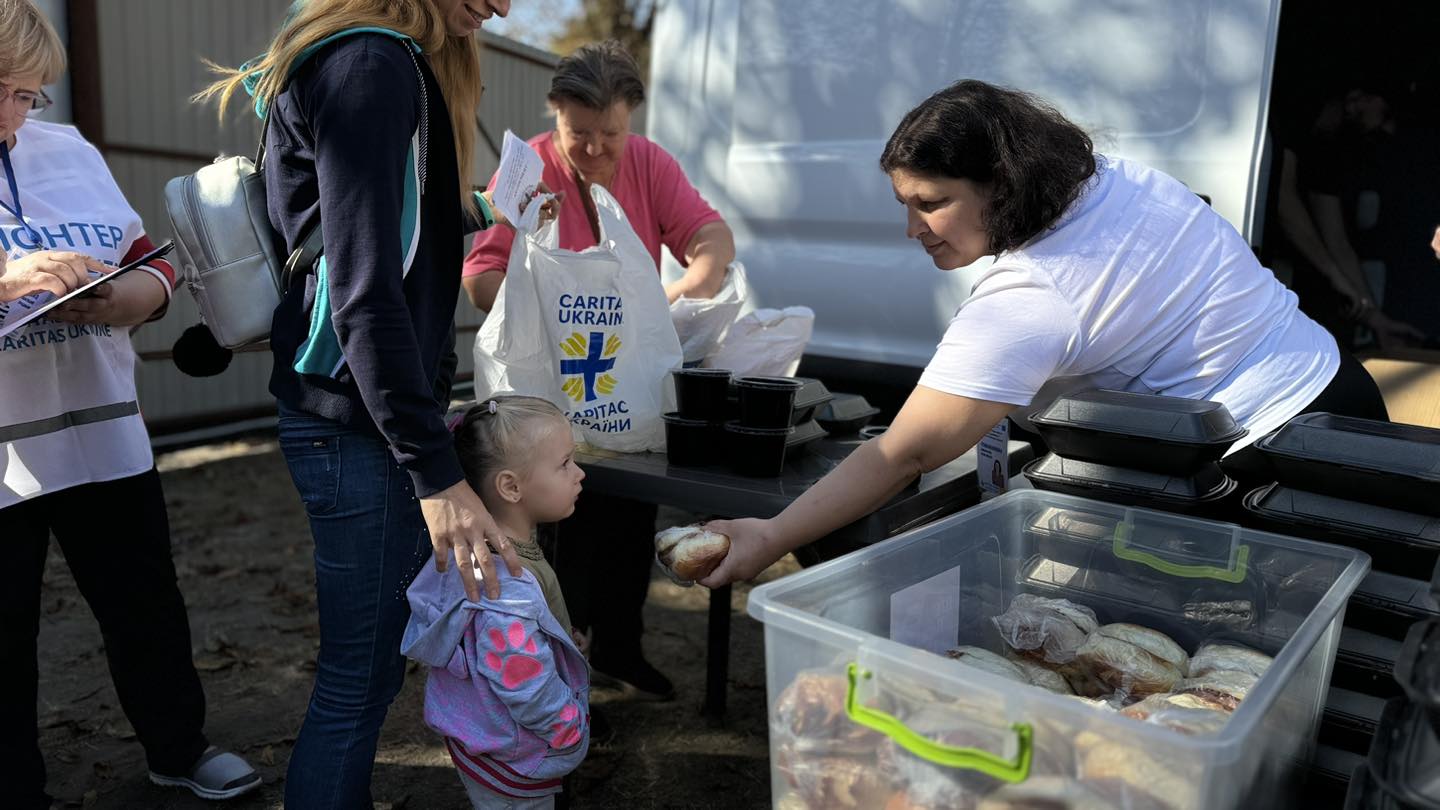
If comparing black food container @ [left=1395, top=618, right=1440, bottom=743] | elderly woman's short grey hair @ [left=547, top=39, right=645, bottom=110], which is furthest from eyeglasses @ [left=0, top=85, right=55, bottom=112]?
black food container @ [left=1395, top=618, right=1440, bottom=743]

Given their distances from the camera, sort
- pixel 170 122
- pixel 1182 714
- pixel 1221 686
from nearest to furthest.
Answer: pixel 1182 714
pixel 1221 686
pixel 170 122

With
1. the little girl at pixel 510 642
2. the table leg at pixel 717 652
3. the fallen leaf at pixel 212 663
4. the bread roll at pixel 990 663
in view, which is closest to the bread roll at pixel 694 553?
the little girl at pixel 510 642

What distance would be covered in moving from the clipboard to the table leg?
1.47 metres

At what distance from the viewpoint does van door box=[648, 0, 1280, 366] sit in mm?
2217

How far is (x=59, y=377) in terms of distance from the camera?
6.11 feet

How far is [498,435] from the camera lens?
1695 mm

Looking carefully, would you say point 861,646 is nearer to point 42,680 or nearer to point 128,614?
point 128,614

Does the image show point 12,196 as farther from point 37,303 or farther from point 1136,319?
point 1136,319

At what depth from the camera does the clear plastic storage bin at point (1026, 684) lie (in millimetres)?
942

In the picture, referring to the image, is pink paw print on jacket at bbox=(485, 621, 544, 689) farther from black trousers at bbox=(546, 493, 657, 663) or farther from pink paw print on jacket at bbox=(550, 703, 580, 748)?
black trousers at bbox=(546, 493, 657, 663)

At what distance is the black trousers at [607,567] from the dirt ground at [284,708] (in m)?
0.20

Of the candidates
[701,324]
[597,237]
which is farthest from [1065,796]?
[597,237]

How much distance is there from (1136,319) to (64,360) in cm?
183

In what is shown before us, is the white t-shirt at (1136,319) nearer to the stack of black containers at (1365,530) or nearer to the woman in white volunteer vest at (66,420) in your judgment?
the stack of black containers at (1365,530)
